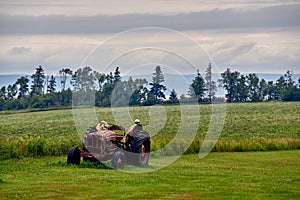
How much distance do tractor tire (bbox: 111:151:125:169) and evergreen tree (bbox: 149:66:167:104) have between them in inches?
252

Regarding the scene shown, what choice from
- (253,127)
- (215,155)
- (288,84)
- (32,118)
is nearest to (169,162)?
(215,155)

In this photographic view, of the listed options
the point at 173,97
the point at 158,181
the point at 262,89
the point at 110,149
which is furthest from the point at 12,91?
the point at 158,181

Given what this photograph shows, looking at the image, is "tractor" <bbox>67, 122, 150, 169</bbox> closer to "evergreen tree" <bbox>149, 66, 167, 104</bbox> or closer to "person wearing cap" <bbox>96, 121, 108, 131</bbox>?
"person wearing cap" <bbox>96, 121, 108, 131</bbox>

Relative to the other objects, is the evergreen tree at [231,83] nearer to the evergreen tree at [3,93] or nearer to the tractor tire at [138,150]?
the evergreen tree at [3,93]

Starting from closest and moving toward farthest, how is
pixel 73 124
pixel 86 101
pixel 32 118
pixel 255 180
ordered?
pixel 255 180, pixel 86 101, pixel 73 124, pixel 32 118

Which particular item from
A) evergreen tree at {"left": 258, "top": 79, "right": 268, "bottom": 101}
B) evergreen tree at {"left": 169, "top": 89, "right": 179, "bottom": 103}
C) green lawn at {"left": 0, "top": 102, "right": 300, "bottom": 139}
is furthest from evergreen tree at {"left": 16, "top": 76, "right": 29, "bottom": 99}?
evergreen tree at {"left": 169, "top": 89, "right": 179, "bottom": 103}

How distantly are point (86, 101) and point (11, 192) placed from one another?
1688 cm

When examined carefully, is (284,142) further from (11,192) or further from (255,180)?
(11,192)

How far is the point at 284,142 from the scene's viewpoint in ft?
125

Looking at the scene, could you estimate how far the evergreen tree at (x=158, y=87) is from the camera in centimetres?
3173

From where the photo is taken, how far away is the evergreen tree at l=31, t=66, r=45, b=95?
122 m

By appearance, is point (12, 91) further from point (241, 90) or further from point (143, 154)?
point (143, 154)

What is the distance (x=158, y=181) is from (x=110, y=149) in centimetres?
449

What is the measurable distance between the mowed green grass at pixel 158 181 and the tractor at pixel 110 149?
0.57 metres
